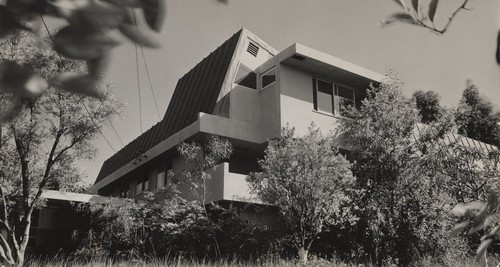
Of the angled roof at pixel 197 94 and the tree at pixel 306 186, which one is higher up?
the angled roof at pixel 197 94

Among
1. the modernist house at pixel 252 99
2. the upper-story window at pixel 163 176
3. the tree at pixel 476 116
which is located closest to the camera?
the tree at pixel 476 116

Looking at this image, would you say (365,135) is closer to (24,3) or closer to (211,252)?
(211,252)

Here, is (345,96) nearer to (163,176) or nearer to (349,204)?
(349,204)

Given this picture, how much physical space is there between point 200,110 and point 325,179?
6.11 m

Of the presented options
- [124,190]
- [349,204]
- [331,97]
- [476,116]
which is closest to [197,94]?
[331,97]

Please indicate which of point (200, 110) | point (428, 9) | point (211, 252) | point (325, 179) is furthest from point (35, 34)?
point (200, 110)

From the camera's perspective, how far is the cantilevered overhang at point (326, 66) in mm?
Answer: 14664

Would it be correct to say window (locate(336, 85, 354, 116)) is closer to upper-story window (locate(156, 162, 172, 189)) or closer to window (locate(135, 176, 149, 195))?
→ upper-story window (locate(156, 162, 172, 189))

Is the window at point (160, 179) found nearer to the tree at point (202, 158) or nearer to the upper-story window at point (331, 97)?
the tree at point (202, 158)

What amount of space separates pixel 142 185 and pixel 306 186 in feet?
32.6

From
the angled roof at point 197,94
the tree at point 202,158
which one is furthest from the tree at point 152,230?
the angled roof at point 197,94

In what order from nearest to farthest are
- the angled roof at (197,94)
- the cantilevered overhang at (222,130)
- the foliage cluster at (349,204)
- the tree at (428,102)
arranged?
the foliage cluster at (349,204) < the cantilevered overhang at (222,130) < the angled roof at (197,94) < the tree at (428,102)

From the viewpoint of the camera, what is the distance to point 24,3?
0.52 meters

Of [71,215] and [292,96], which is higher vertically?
[292,96]
